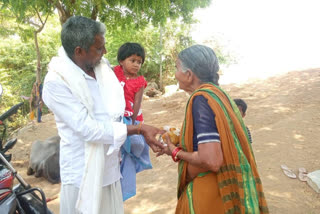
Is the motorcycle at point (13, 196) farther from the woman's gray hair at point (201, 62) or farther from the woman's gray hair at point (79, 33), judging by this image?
the woman's gray hair at point (201, 62)

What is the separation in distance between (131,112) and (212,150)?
107cm

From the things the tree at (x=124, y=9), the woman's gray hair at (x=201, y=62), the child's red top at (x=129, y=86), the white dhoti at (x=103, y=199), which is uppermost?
the tree at (x=124, y=9)

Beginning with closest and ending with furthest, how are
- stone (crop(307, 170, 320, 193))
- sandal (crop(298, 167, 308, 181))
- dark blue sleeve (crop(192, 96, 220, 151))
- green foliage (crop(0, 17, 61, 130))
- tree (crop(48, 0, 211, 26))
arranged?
dark blue sleeve (crop(192, 96, 220, 151))
stone (crop(307, 170, 320, 193))
sandal (crop(298, 167, 308, 181))
tree (crop(48, 0, 211, 26))
green foliage (crop(0, 17, 61, 130))

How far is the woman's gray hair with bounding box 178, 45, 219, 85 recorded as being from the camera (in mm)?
1557

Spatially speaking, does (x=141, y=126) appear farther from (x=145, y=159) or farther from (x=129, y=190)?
(x=129, y=190)

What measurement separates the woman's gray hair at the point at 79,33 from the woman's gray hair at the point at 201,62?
562mm

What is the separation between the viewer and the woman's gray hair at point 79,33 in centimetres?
155

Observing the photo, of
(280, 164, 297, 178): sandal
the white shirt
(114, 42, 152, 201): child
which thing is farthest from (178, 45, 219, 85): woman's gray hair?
(280, 164, 297, 178): sandal

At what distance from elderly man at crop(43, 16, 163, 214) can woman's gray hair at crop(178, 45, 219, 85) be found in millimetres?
495

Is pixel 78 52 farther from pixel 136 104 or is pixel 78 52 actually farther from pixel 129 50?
pixel 136 104

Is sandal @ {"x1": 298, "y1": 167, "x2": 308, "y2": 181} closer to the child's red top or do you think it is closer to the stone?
the stone

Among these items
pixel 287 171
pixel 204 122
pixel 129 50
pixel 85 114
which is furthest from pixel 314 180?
pixel 85 114

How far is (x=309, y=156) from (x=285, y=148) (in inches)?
16.6

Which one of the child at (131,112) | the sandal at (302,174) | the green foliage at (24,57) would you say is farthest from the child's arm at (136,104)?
the green foliage at (24,57)
